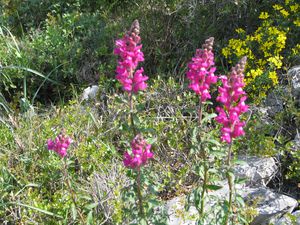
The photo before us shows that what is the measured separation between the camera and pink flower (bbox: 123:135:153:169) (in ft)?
7.56

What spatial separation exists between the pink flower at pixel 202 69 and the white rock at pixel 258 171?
1291 mm

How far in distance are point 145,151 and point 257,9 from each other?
10.1 feet

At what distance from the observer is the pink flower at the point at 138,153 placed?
2305 millimetres

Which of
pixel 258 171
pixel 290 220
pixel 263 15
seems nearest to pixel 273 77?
pixel 263 15

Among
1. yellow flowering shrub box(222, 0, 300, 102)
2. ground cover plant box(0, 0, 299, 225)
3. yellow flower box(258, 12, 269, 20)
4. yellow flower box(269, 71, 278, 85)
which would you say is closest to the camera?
ground cover plant box(0, 0, 299, 225)

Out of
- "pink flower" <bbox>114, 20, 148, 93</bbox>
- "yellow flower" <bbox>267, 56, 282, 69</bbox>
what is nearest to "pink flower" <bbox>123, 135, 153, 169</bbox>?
"pink flower" <bbox>114, 20, 148, 93</bbox>

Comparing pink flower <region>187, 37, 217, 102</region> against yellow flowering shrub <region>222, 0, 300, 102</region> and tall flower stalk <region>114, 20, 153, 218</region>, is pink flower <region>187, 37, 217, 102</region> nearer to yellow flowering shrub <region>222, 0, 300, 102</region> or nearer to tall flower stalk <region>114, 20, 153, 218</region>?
tall flower stalk <region>114, 20, 153, 218</region>

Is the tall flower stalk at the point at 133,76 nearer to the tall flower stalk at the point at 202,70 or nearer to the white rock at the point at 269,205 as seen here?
the tall flower stalk at the point at 202,70

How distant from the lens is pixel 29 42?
5562 millimetres

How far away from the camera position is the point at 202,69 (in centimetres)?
237

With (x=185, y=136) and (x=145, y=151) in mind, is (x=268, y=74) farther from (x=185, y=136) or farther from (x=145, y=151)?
(x=145, y=151)

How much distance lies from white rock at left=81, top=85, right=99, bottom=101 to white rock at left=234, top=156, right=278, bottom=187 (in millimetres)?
1857

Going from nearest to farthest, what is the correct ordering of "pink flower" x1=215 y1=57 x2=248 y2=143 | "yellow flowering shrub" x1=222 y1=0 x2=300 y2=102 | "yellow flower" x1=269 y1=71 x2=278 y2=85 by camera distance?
"pink flower" x1=215 y1=57 x2=248 y2=143 < "yellow flower" x1=269 y1=71 x2=278 y2=85 < "yellow flowering shrub" x1=222 y1=0 x2=300 y2=102

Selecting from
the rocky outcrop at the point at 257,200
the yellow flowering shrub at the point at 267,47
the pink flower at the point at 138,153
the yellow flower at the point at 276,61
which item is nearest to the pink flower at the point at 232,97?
the pink flower at the point at 138,153
